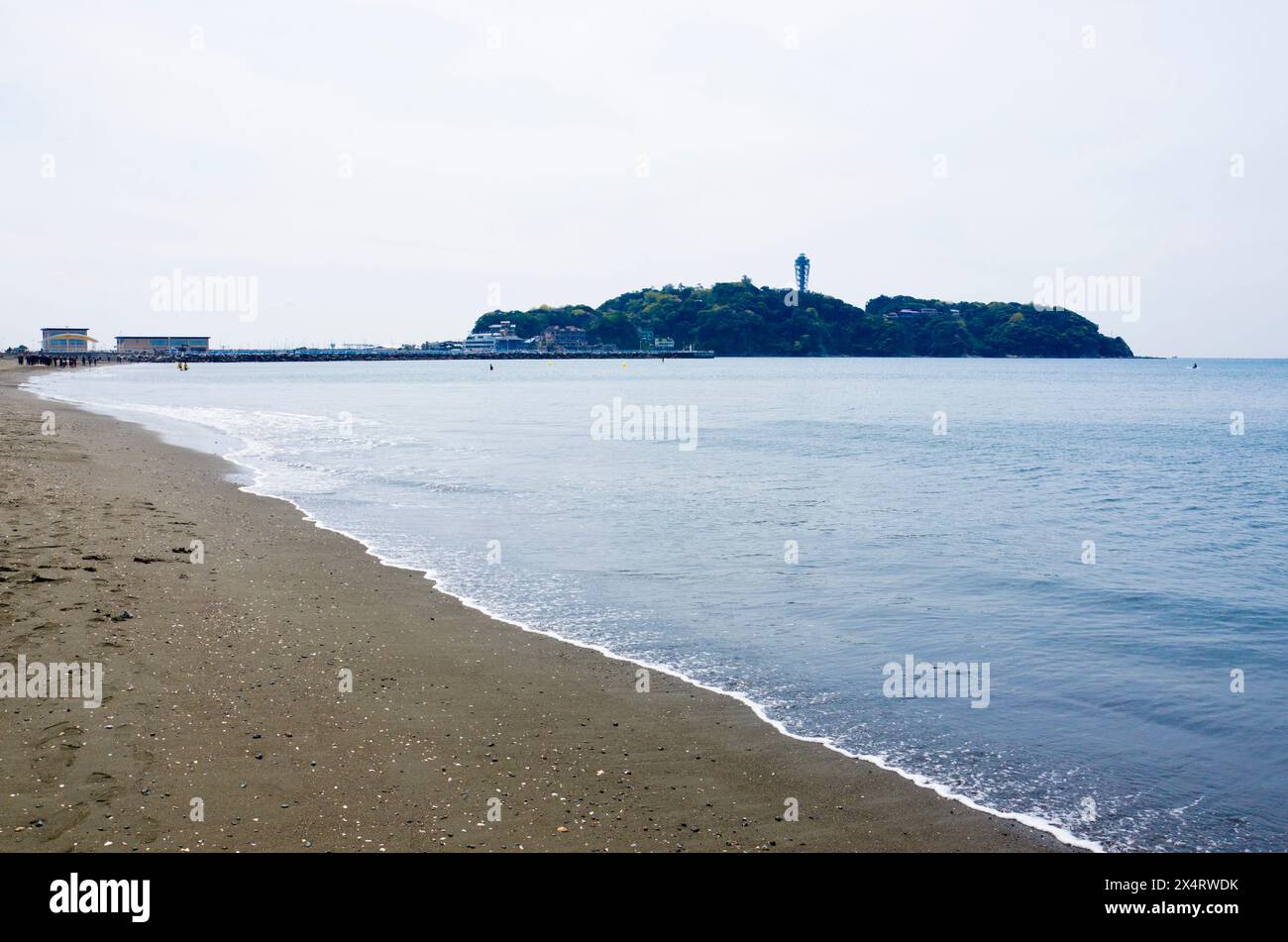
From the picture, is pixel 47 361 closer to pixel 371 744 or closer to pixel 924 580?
pixel 924 580

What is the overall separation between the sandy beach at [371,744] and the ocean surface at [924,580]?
987mm

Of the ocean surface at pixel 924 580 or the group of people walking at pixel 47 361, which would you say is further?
the group of people walking at pixel 47 361

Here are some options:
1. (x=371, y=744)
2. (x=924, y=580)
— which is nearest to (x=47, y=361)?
(x=924, y=580)

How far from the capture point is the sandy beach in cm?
631

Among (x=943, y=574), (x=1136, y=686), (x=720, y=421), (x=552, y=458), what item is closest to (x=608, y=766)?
(x=1136, y=686)

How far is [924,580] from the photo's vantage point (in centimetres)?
1580

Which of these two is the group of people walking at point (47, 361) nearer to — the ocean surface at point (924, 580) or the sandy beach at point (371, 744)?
the ocean surface at point (924, 580)

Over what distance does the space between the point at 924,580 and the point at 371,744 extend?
10.8m

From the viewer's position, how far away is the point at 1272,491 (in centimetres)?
3047

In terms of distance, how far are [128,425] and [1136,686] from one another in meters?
40.6

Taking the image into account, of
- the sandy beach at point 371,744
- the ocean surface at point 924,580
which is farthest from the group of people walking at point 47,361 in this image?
the sandy beach at point 371,744

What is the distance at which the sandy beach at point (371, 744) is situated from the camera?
631 cm

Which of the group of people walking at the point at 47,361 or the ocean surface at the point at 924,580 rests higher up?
the group of people walking at the point at 47,361
